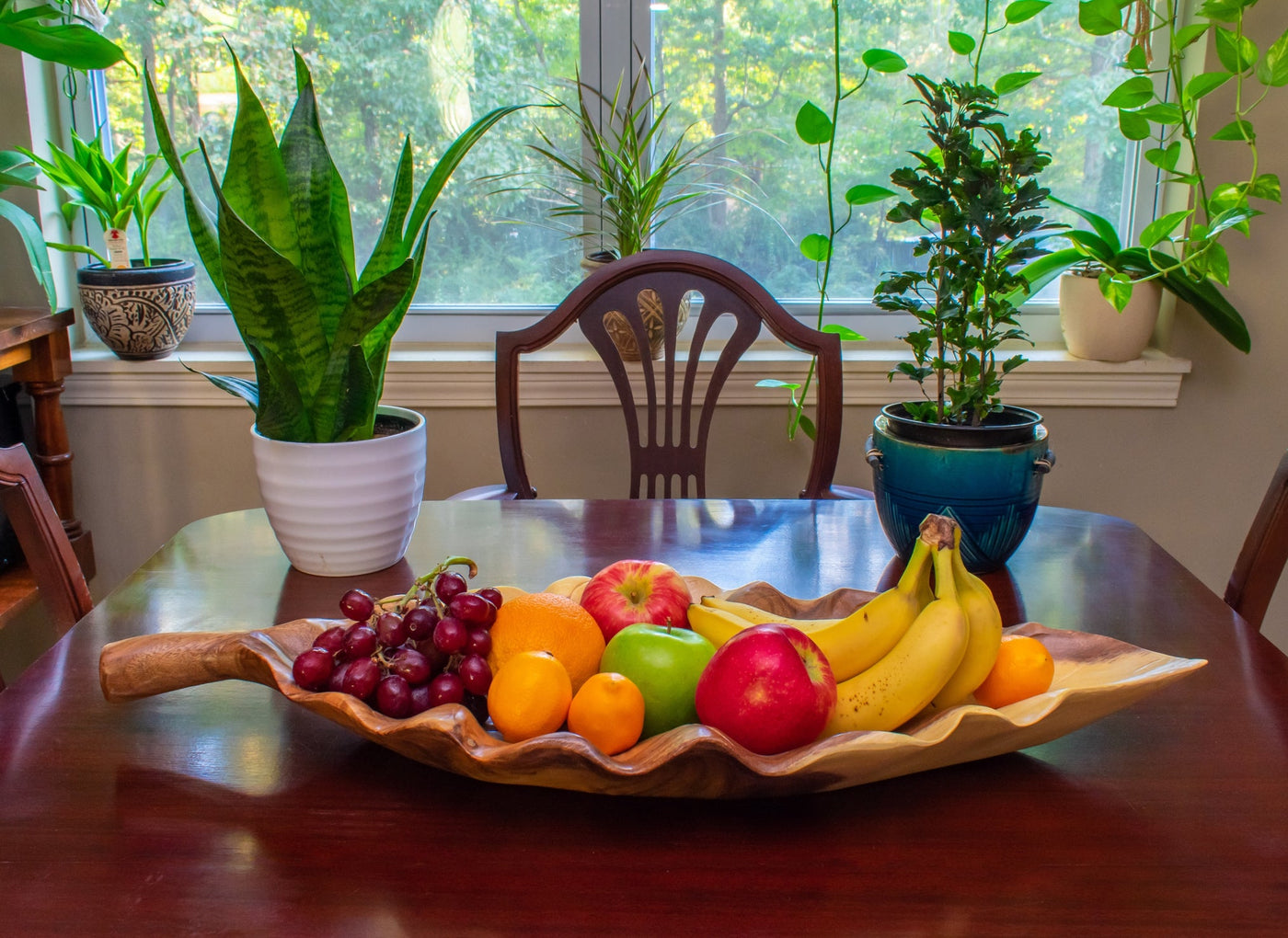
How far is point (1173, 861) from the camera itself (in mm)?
645

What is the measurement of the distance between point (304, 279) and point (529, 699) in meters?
0.55

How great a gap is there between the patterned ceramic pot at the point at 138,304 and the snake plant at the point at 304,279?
97 cm

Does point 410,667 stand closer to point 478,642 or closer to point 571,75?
point 478,642

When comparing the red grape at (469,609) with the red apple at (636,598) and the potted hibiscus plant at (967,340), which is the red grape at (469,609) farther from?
the potted hibiscus plant at (967,340)

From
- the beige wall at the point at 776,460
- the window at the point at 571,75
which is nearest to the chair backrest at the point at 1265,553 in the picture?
the beige wall at the point at 776,460

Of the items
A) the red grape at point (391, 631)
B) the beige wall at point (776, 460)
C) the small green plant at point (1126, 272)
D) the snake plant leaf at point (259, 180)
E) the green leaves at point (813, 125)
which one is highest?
the green leaves at point (813, 125)

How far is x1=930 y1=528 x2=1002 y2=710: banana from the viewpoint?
746mm

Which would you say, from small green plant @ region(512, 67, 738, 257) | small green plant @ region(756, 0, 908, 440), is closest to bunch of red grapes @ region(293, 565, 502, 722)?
small green plant @ region(756, 0, 908, 440)

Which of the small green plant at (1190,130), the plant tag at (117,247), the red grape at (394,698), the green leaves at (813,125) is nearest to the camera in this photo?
the red grape at (394,698)

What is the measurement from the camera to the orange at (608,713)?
2.23 feet

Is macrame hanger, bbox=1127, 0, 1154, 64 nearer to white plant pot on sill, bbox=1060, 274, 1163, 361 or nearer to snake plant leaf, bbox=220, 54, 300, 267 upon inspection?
white plant pot on sill, bbox=1060, 274, 1163, 361

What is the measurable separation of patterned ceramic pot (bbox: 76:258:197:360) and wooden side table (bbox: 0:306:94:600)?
60 mm

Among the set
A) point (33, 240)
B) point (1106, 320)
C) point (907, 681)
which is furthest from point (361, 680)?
point (1106, 320)

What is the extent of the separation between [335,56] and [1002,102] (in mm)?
1321
